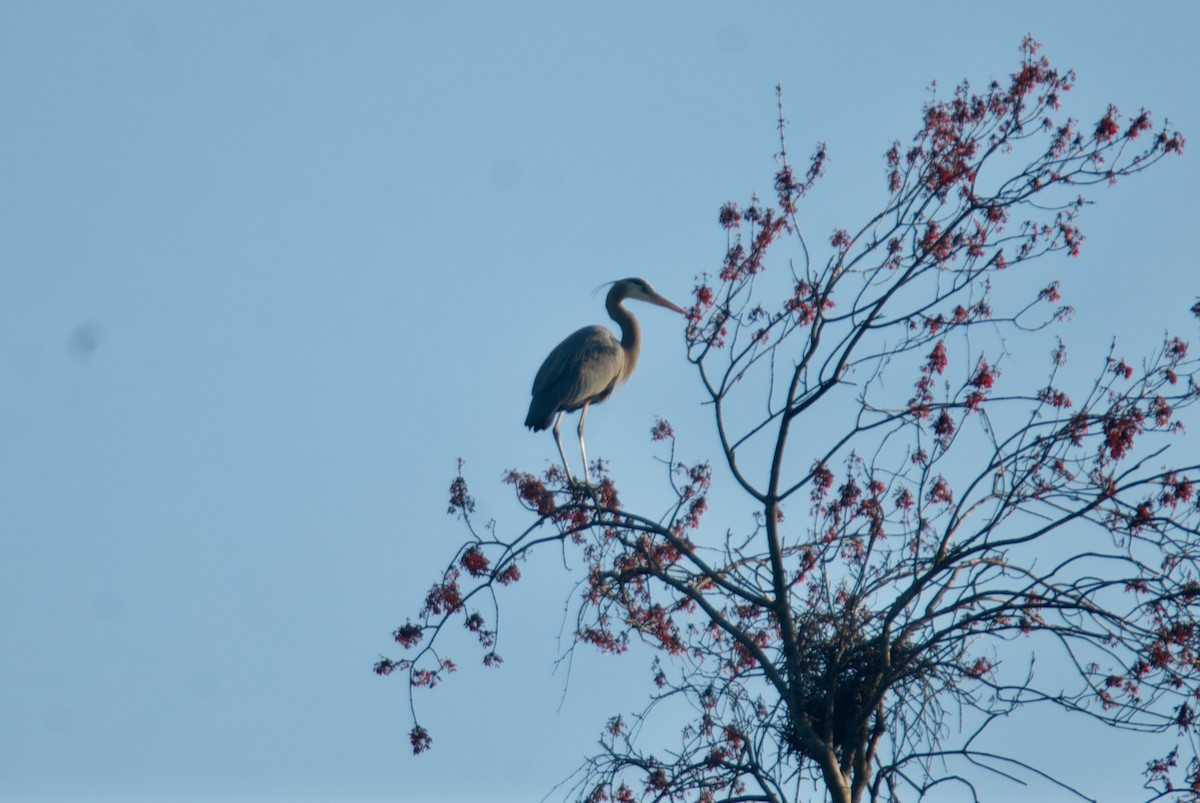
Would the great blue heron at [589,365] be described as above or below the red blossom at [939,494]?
above

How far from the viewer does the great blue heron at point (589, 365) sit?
12.1m

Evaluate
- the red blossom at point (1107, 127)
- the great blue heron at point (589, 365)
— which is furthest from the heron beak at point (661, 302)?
the red blossom at point (1107, 127)

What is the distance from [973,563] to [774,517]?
100 cm

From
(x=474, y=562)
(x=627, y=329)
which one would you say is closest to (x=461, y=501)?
(x=474, y=562)

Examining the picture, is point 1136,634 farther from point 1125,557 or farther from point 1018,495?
point 1018,495

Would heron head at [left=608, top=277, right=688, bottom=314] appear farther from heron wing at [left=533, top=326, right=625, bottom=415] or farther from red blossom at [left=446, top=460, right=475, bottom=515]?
red blossom at [left=446, top=460, right=475, bottom=515]

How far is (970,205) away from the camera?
855 cm

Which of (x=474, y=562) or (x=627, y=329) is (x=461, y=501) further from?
(x=627, y=329)

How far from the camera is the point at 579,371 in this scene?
40.4 ft

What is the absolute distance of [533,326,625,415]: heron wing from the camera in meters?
12.2

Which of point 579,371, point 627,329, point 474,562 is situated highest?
point 627,329

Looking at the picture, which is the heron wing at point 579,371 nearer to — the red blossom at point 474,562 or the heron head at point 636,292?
the heron head at point 636,292

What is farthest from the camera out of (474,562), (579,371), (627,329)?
(627,329)

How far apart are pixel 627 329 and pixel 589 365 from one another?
1.13 m
